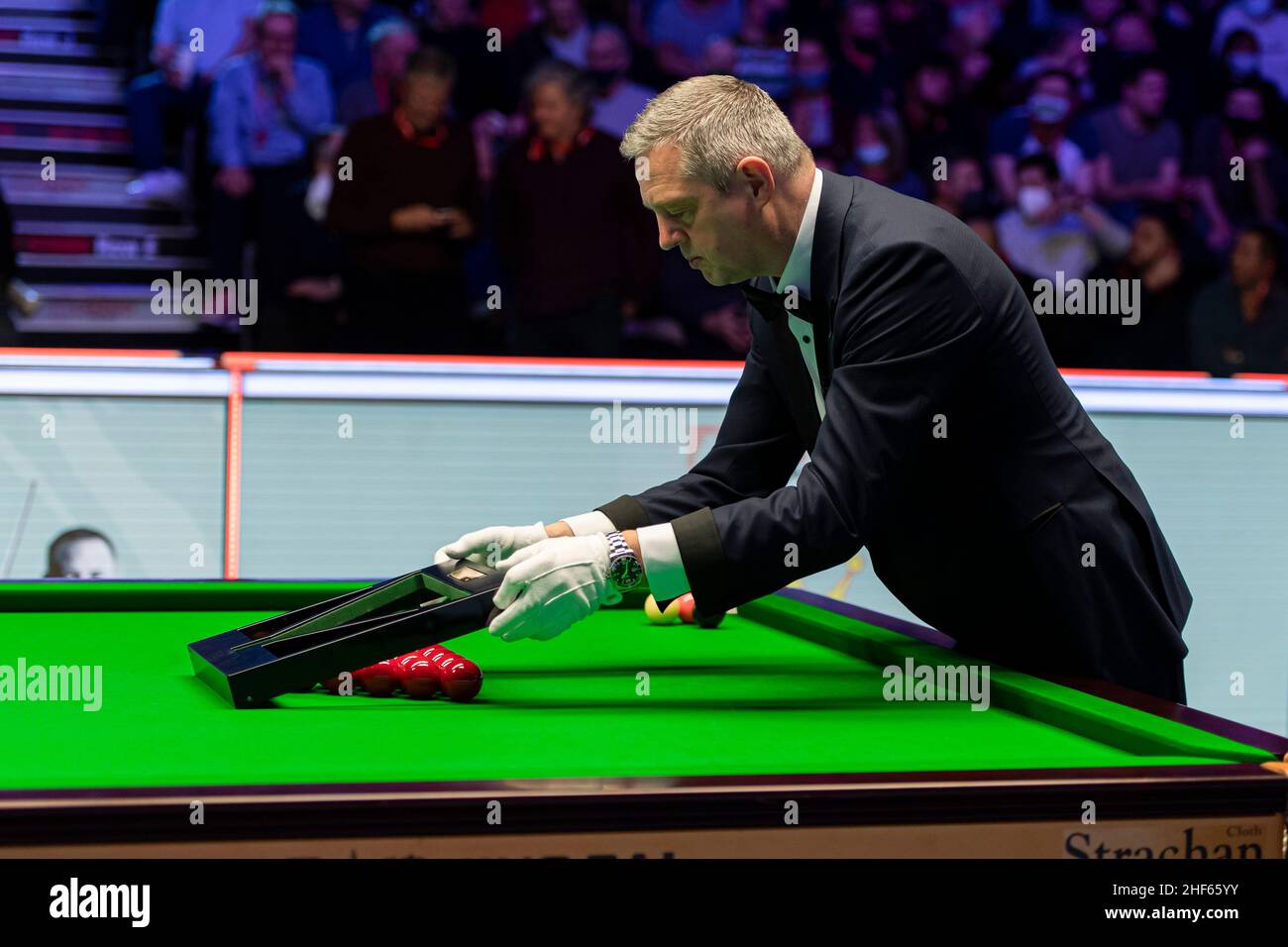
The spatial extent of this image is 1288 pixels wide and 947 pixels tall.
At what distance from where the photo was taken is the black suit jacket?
74.0 inches

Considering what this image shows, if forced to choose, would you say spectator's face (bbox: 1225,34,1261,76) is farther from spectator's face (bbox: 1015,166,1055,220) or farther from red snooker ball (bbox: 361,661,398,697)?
red snooker ball (bbox: 361,661,398,697)

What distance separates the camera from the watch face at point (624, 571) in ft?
6.25

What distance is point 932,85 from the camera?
22.0 ft

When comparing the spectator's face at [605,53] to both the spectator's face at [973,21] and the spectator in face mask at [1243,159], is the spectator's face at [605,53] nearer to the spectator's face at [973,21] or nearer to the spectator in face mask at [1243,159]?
the spectator's face at [973,21]

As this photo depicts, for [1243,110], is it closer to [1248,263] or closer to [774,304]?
[1248,263]

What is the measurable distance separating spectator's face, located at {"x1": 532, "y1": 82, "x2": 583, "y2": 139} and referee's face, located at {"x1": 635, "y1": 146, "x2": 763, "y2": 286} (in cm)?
348

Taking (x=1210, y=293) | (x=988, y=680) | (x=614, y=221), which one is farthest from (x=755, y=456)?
(x=1210, y=293)

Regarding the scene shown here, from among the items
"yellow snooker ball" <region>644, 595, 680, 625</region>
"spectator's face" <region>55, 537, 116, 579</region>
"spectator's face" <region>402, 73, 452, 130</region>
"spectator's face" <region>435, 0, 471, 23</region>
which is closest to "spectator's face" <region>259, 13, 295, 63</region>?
"spectator's face" <region>435, 0, 471, 23</region>

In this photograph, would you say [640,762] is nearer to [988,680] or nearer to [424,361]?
[988,680]

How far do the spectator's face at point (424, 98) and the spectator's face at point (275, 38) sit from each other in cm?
85

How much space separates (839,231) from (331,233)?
13.9 feet

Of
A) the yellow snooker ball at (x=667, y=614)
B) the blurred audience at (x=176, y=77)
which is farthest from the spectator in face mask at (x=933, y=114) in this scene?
the yellow snooker ball at (x=667, y=614)

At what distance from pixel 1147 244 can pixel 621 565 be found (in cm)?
532

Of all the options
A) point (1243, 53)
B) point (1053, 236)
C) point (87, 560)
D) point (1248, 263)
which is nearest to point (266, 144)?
point (87, 560)
